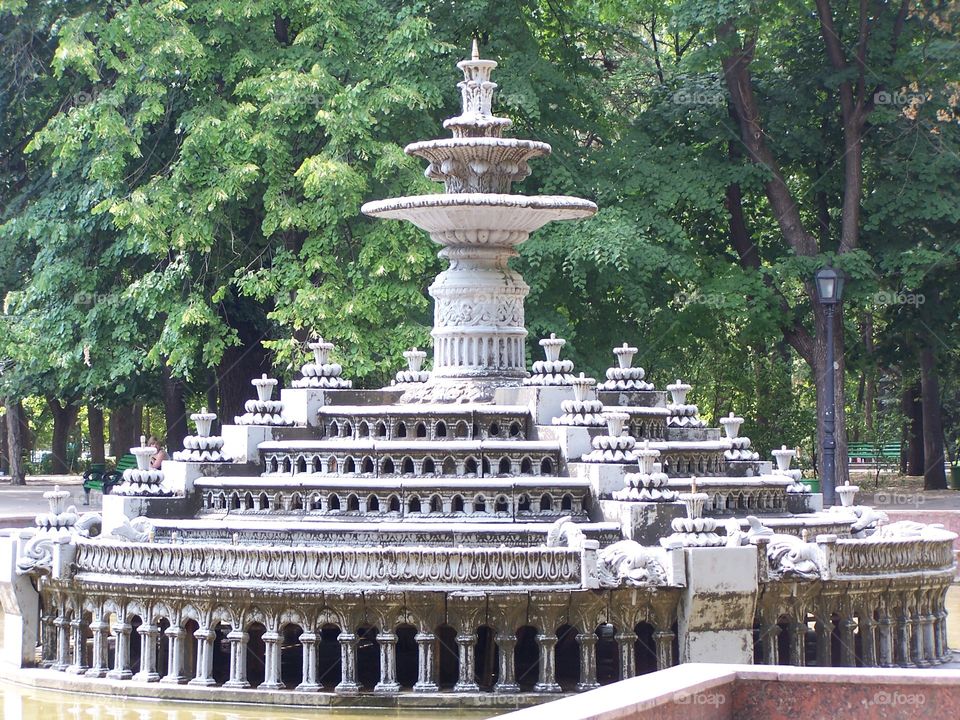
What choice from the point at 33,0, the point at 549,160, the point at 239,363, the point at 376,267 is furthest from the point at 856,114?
the point at 33,0

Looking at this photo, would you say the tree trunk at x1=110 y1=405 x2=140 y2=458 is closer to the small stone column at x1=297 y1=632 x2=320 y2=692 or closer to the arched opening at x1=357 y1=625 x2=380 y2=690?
the arched opening at x1=357 y1=625 x2=380 y2=690

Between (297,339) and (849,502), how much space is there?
12.7m

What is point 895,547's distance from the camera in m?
15.0

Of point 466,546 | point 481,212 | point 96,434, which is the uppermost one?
point 481,212

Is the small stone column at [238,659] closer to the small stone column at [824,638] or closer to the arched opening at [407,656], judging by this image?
the arched opening at [407,656]

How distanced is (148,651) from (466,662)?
288 centimetres

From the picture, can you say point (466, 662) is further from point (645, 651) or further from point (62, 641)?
point (62, 641)

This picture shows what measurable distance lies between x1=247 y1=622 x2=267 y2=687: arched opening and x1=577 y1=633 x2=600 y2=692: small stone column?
2739mm

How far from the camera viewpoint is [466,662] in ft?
44.1

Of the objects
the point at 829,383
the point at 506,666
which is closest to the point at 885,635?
the point at 506,666

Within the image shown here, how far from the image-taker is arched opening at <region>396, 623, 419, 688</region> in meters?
14.3

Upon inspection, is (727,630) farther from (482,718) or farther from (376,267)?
(376,267)

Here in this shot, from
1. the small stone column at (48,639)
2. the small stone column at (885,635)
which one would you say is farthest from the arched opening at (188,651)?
the small stone column at (885,635)

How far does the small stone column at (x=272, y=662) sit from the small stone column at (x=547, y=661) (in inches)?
85.7
